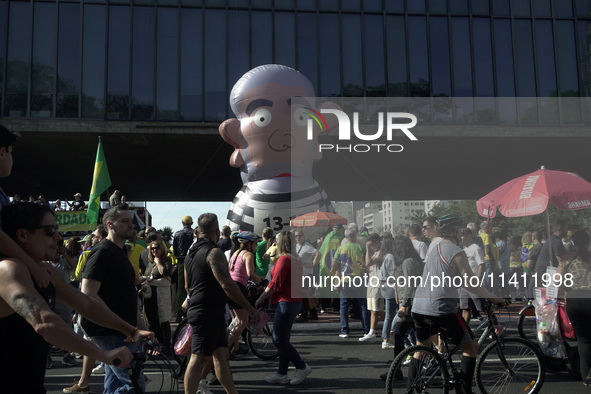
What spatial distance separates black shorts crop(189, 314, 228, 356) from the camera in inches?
195

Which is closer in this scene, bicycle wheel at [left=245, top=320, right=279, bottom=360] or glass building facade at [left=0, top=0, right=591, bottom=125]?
bicycle wheel at [left=245, top=320, right=279, bottom=360]

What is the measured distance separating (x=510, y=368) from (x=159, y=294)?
5.29m

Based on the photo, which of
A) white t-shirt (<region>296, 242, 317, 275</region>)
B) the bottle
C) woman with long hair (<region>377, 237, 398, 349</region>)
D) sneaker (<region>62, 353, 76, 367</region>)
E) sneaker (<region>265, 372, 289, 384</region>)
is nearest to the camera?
sneaker (<region>265, 372, 289, 384</region>)

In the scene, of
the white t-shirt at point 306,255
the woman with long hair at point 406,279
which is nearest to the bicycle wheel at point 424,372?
the woman with long hair at point 406,279

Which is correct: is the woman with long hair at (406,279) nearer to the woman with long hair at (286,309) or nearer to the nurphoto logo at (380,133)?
the woman with long hair at (286,309)

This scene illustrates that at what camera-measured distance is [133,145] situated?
77.3 feet

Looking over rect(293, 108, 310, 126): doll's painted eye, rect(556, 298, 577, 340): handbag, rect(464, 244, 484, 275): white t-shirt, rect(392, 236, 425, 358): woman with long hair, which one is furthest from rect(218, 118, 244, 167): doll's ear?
rect(556, 298, 577, 340): handbag

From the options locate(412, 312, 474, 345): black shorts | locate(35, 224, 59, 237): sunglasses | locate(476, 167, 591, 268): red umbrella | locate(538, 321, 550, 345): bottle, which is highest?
locate(476, 167, 591, 268): red umbrella

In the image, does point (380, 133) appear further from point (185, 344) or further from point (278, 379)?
point (185, 344)

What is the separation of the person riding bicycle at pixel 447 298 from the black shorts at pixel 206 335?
72.2 inches

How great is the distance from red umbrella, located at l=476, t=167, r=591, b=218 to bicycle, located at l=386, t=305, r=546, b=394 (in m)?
3.38

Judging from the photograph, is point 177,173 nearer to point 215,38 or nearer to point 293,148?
point 215,38

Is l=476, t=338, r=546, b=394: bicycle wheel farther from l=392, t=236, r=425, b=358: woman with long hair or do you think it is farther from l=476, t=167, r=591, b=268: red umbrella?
l=476, t=167, r=591, b=268: red umbrella

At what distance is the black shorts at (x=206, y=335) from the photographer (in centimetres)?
496
